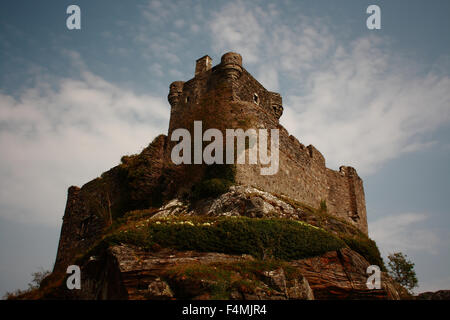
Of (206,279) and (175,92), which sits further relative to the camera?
(175,92)

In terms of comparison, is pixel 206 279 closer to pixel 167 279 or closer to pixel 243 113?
pixel 167 279

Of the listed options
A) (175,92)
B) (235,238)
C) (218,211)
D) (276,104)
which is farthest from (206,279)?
(276,104)

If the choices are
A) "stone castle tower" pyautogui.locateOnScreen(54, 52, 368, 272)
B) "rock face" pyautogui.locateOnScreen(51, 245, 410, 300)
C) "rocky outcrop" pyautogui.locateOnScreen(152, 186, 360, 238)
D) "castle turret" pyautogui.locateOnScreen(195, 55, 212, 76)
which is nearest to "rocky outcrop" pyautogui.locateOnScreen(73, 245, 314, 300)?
"rock face" pyautogui.locateOnScreen(51, 245, 410, 300)

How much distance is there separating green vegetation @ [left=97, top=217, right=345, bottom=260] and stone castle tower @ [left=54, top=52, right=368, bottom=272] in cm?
453

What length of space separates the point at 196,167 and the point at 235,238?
7361mm

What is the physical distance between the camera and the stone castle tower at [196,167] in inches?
856

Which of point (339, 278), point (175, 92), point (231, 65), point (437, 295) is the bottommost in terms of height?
point (437, 295)

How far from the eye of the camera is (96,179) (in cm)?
2839

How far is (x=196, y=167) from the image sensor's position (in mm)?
21281

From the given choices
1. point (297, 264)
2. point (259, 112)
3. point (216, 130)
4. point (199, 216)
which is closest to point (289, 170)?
point (259, 112)

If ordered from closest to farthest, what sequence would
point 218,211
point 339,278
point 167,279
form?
point 167,279 < point 339,278 < point 218,211

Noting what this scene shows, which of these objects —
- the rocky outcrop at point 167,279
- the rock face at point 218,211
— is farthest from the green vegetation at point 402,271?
the rocky outcrop at point 167,279
